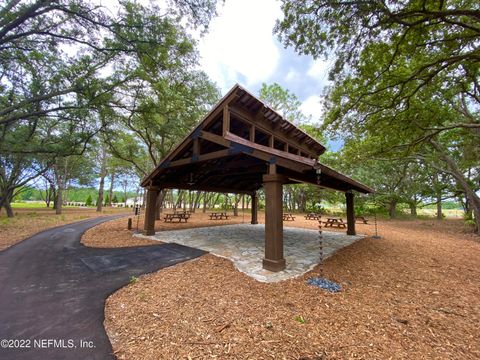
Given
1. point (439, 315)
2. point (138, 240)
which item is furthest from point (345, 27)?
point (138, 240)

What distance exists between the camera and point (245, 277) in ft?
14.8

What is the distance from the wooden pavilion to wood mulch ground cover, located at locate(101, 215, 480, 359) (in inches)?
55.7

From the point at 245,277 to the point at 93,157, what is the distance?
96.1 feet

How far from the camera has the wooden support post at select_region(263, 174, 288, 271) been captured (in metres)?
4.89

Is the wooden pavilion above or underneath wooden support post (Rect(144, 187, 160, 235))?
above

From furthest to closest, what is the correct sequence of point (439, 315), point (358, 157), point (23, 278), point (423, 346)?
1. point (358, 157)
2. point (23, 278)
3. point (439, 315)
4. point (423, 346)

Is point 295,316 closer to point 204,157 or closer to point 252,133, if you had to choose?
point 204,157

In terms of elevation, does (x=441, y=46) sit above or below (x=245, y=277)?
above

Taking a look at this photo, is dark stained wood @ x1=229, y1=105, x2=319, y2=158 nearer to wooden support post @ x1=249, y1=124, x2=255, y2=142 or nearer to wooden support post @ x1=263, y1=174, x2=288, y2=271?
wooden support post @ x1=249, y1=124, x2=255, y2=142

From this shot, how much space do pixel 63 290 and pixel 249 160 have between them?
5.75 m

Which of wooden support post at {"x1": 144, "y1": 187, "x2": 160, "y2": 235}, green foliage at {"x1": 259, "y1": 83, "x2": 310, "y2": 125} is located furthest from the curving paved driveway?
green foliage at {"x1": 259, "y1": 83, "x2": 310, "y2": 125}

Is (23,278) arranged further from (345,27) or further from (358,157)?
(358,157)

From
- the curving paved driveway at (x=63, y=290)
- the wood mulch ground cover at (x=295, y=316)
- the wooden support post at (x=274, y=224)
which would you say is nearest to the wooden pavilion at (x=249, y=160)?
the wooden support post at (x=274, y=224)

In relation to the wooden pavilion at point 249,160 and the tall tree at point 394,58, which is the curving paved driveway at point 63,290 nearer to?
the wooden pavilion at point 249,160
